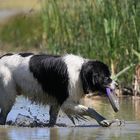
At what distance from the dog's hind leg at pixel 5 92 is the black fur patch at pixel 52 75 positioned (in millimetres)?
326

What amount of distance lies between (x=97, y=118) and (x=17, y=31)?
12.9 m

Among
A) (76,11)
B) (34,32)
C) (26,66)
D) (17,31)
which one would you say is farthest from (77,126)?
(17,31)

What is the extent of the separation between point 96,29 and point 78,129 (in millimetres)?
3504

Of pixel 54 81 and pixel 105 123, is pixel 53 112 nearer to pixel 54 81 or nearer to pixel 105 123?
pixel 54 81

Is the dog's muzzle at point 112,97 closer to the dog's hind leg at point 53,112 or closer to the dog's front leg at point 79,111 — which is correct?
the dog's front leg at point 79,111

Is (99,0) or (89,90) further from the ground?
(99,0)

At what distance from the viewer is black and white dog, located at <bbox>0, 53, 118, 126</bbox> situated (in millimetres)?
9414

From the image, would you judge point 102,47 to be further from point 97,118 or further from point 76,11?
point 97,118

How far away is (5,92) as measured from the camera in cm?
977

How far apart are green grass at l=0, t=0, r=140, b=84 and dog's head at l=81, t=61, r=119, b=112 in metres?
2.54

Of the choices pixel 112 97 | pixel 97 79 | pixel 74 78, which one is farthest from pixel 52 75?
pixel 112 97

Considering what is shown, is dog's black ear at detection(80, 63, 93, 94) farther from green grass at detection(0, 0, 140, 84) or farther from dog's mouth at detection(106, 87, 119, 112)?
green grass at detection(0, 0, 140, 84)

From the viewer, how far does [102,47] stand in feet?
40.3

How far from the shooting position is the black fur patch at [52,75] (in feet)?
31.0
